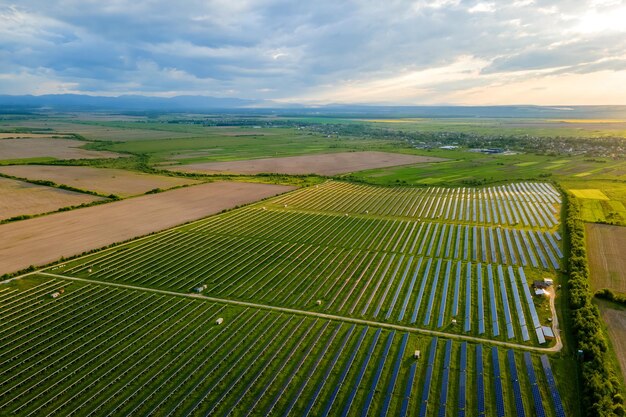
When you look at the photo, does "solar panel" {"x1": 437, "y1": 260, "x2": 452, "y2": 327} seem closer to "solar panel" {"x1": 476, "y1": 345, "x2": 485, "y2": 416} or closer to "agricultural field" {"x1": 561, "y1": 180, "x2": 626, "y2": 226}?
"solar panel" {"x1": 476, "y1": 345, "x2": 485, "y2": 416}

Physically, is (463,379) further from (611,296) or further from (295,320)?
(611,296)

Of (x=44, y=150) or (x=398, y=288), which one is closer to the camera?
(x=398, y=288)

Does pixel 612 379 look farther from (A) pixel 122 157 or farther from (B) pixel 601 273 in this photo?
(A) pixel 122 157

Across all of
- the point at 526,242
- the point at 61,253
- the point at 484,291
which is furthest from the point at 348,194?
the point at 61,253

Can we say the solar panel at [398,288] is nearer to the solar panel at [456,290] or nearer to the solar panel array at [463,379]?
the solar panel at [456,290]

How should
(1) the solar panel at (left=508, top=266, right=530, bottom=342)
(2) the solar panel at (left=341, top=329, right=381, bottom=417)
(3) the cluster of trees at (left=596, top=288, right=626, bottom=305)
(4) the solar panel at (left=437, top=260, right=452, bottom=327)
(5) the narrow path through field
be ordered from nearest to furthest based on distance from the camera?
(2) the solar panel at (left=341, top=329, right=381, bottom=417), (5) the narrow path through field, (1) the solar panel at (left=508, top=266, right=530, bottom=342), (4) the solar panel at (left=437, top=260, right=452, bottom=327), (3) the cluster of trees at (left=596, top=288, right=626, bottom=305)

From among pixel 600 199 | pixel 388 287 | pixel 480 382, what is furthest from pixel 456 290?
pixel 600 199

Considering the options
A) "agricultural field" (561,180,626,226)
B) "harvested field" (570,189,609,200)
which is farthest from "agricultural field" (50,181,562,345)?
"harvested field" (570,189,609,200)
